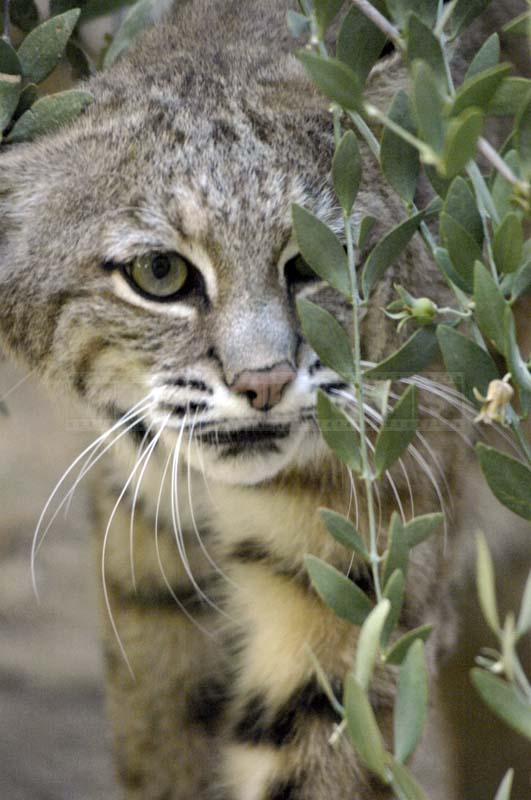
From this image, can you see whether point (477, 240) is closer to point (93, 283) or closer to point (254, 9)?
point (93, 283)

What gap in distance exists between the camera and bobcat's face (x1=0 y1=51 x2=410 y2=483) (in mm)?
1870

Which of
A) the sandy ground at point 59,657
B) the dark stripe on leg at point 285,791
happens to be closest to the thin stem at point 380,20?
the dark stripe on leg at point 285,791

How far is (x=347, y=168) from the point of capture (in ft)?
4.57

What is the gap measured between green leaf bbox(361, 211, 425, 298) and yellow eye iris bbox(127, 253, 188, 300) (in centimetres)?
55

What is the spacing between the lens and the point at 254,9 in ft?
7.64

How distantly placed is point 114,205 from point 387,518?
642 mm

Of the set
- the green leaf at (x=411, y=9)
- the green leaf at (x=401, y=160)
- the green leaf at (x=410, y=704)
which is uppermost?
the green leaf at (x=411, y=9)

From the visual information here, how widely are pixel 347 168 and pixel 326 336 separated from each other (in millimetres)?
175

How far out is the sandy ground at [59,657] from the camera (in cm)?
334

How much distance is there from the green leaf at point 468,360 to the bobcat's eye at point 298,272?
2.05 feet

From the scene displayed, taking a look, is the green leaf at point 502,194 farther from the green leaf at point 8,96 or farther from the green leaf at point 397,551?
the green leaf at point 8,96

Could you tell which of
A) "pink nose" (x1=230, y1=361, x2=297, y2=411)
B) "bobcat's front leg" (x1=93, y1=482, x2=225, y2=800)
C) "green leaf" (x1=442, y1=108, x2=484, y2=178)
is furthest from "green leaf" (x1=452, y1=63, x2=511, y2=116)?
"bobcat's front leg" (x1=93, y1=482, x2=225, y2=800)

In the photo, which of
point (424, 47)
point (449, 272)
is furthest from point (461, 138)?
point (449, 272)

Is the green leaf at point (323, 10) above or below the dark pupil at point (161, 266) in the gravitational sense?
above
